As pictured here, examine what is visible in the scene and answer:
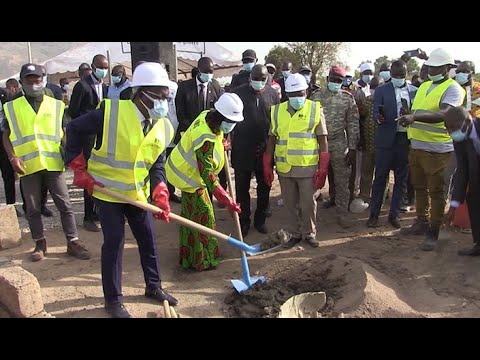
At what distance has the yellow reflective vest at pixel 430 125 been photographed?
481cm

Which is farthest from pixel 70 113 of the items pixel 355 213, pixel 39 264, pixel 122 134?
pixel 355 213

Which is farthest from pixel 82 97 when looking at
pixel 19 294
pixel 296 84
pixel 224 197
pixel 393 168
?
pixel 393 168

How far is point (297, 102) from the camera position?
4852mm

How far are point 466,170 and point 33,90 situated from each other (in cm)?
443

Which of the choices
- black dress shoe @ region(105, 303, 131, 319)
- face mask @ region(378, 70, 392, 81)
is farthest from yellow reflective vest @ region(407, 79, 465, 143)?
black dress shoe @ region(105, 303, 131, 319)

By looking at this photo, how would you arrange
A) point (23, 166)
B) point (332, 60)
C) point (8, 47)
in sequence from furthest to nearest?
1. point (8, 47)
2. point (332, 60)
3. point (23, 166)

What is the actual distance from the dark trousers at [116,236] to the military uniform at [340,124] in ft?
9.03

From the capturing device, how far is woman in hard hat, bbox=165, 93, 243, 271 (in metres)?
4.28

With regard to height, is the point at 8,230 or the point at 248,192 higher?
the point at 248,192

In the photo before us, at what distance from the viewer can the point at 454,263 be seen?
4590mm

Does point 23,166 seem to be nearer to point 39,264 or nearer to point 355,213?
point 39,264

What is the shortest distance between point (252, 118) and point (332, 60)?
74.1ft

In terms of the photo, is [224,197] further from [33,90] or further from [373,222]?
[373,222]

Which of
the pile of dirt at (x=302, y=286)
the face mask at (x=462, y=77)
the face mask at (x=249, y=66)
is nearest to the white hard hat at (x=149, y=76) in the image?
the pile of dirt at (x=302, y=286)
